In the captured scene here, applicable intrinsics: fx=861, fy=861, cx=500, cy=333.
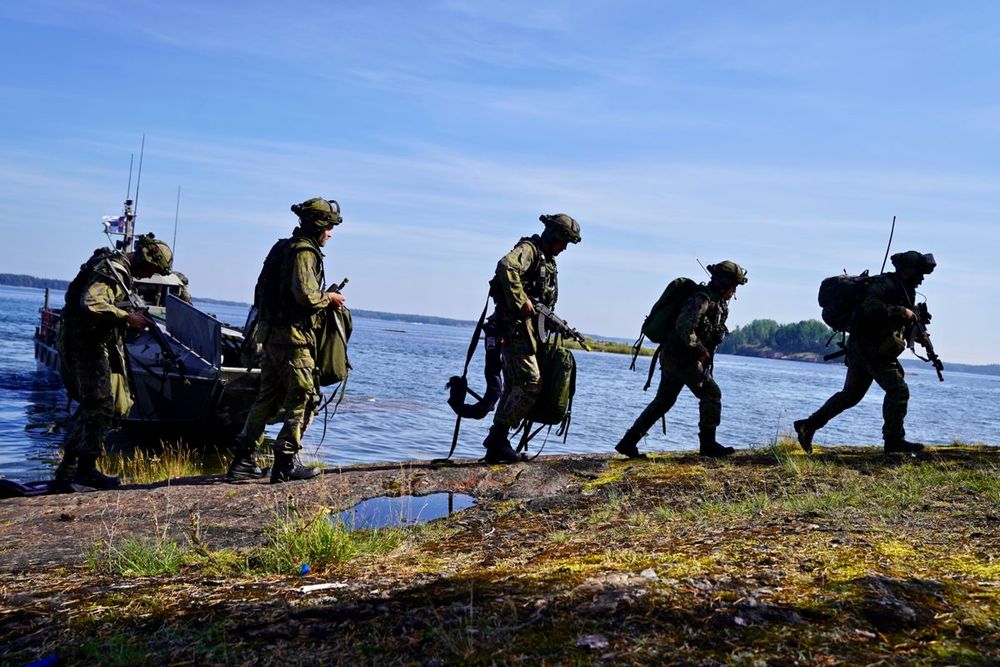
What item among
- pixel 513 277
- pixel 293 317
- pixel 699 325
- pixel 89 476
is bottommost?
pixel 89 476

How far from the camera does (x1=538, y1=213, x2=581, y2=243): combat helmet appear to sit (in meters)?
7.96

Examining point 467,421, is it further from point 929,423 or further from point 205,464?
point 929,423

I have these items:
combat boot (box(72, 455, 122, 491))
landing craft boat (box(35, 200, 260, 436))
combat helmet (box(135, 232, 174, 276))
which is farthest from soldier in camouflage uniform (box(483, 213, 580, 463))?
landing craft boat (box(35, 200, 260, 436))

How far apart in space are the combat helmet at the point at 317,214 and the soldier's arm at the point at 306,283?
27cm

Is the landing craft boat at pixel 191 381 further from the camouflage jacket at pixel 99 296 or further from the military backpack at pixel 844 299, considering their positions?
the military backpack at pixel 844 299

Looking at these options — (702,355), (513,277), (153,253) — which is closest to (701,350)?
(702,355)

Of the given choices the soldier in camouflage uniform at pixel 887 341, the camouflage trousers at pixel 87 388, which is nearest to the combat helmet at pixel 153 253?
the camouflage trousers at pixel 87 388

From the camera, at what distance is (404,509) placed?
21.4 ft

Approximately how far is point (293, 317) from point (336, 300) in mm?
383

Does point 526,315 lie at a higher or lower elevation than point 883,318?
lower

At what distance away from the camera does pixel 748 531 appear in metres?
4.78

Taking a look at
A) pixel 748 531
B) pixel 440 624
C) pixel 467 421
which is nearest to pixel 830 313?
pixel 748 531

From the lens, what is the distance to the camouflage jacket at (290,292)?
7059 millimetres

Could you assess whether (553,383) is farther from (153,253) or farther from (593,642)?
(593,642)
